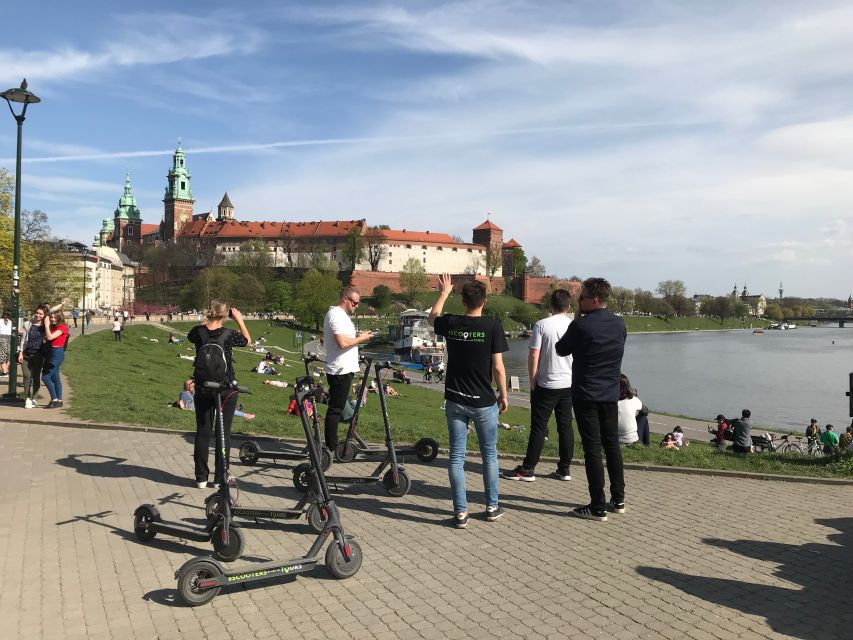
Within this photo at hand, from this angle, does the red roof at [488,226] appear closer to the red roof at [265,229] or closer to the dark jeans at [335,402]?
the red roof at [265,229]

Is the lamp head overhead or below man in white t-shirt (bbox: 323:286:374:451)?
overhead

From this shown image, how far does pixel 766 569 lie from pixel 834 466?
3884 millimetres

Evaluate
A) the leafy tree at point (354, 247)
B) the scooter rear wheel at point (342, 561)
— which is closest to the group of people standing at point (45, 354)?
the scooter rear wheel at point (342, 561)

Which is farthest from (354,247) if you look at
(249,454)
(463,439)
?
(463,439)

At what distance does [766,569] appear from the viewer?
523 cm

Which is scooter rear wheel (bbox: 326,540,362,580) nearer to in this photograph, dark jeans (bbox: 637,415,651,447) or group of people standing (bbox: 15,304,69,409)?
dark jeans (bbox: 637,415,651,447)

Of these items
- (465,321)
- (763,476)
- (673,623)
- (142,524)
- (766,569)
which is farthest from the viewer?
(763,476)

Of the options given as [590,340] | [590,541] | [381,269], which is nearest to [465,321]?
[590,340]

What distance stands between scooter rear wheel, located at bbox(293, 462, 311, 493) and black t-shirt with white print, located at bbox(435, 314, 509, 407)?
1863 mm

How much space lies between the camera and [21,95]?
524 inches

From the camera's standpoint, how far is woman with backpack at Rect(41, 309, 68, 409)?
12.1 m

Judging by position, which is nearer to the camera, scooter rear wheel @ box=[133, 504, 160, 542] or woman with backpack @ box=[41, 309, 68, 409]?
scooter rear wheel @ box=[133, 504, 160, 542]

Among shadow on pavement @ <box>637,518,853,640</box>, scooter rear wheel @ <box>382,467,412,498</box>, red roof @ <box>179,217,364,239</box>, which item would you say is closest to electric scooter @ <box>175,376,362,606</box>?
scooter rear wheel @ <box>382,467,412,498</box>

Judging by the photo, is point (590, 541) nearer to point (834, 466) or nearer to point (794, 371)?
point (834, 466)
